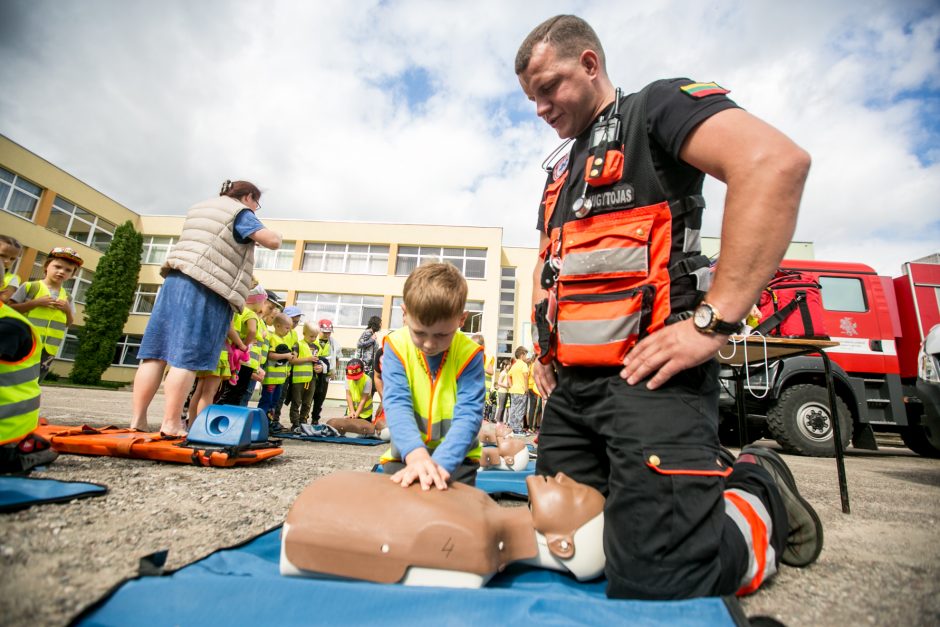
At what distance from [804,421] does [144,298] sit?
33.2 m

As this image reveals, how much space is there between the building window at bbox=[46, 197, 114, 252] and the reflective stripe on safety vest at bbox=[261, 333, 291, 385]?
2437 cm

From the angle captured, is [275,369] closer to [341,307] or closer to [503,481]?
[503,481]

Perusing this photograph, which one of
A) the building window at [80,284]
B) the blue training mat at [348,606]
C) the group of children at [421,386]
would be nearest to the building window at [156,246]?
the building window at [80,284]

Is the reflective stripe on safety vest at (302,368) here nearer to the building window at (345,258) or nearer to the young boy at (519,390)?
the young boy at (519,390)

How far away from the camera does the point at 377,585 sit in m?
1.08

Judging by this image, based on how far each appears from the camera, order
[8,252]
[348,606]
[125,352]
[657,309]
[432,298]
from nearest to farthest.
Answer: [348,606]
[657,309]
[432,298]
[8,252]
[125,352]

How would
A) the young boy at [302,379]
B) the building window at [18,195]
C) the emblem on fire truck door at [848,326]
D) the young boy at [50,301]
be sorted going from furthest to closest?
1. the building window at [18,195]
2. the young boy at [302,379]
3. the emblem on fire truck door at [848,326]
4. the young boy at [50,301]

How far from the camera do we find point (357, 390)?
7.30 metres

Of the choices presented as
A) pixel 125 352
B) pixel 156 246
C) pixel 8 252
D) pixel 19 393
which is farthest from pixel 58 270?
pixel 156 246

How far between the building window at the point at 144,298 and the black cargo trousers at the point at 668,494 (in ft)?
107

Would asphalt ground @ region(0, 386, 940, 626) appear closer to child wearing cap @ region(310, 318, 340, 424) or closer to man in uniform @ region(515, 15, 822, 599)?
man in uniform @ region(515, 15, 822, 599)

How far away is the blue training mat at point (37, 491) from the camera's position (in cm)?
154

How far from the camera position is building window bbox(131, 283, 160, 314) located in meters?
27.0

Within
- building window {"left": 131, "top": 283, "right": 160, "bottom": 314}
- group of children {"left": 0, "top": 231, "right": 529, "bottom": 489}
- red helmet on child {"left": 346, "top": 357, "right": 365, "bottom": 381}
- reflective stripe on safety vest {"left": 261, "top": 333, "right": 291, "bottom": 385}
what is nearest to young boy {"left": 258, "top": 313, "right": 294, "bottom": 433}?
reflective stripe on safety vest {"left": 261, "top": 333, "right": 291, "bottom": 385}
